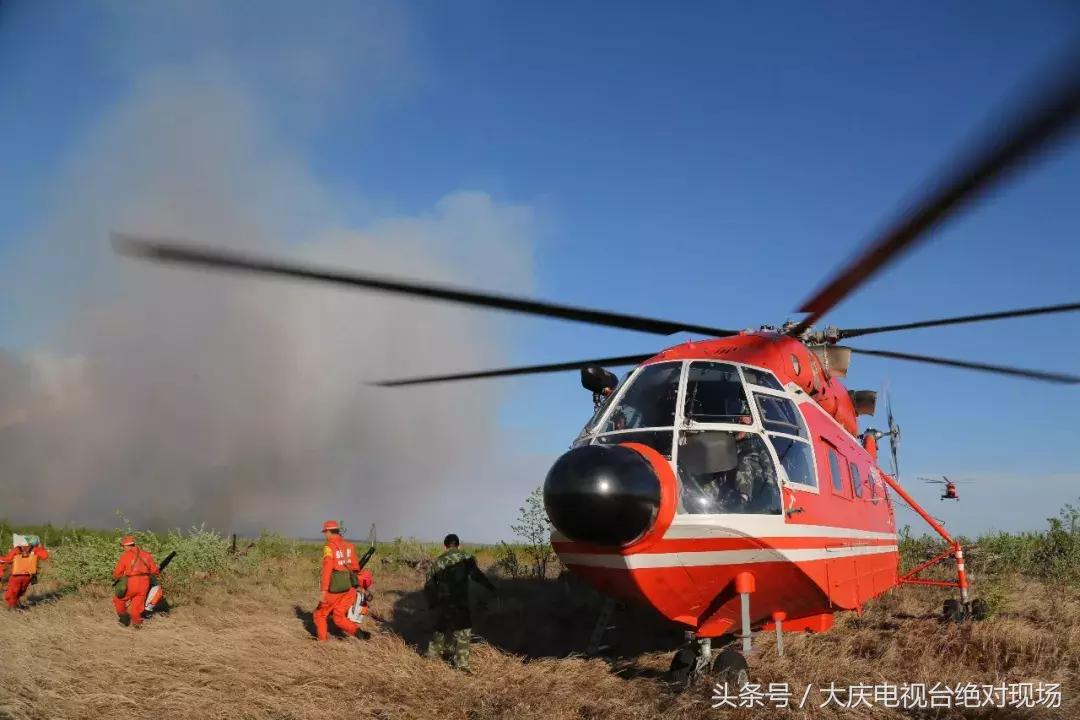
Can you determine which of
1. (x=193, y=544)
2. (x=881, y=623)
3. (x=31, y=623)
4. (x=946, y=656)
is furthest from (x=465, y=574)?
(x=193, y=544)

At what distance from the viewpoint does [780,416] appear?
684cm

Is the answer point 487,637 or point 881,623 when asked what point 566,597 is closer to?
point 487,637

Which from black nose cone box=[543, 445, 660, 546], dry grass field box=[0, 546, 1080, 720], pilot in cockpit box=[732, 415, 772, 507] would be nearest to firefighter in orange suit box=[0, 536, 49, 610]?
dry grass field box=[0, 546, 1080, 720]

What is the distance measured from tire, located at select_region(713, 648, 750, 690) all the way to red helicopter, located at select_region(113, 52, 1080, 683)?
2 centimetres

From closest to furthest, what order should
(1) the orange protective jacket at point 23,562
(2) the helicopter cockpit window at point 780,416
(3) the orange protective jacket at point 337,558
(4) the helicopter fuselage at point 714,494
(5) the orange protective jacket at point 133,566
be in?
(4) the helicopter fuselage at point 714,494 < (2) the helicopter cockpit window at point 780,416 < (3) the orange protective jacket at point 337,558 < (5) the orange protective jacket at point 133,566 < (1) the orange protective jacket at point 23,562

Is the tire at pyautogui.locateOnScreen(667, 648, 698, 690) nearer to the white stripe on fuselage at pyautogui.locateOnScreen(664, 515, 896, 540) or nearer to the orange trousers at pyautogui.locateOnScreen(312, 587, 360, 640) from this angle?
the white stripe on fuselage at pyautogui.locateOnScreen(664, 515, 896, 540)

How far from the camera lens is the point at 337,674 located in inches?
293

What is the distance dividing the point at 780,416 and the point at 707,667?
2.44 metres

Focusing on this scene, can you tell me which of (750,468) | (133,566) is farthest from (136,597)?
(750,468)

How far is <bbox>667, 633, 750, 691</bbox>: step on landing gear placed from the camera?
5.97 meters

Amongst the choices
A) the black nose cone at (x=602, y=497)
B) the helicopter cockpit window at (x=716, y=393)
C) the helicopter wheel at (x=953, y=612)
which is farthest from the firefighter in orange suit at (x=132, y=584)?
the helicopter wheel at (x=953, y=612)

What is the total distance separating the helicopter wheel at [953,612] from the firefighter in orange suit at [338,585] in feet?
27.8

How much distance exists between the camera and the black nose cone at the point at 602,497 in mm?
5246

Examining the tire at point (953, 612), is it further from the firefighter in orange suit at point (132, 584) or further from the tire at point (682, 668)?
the firefighter in orange suit at point (132, 584)
